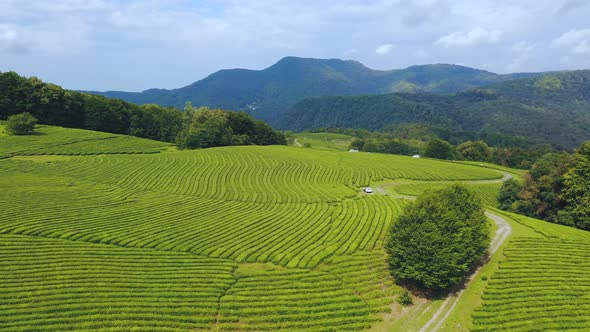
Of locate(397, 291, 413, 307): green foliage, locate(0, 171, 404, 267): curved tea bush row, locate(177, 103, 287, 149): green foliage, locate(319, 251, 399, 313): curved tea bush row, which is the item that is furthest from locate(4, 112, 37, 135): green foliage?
locate(397, 291, 413, 307): green foliage

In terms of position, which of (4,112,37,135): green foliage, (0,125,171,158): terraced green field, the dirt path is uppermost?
(4,112,37,135): green foliage

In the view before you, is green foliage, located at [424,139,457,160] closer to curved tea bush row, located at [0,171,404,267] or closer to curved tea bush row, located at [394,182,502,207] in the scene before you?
curved tea bush row, located at [394,182,502,207]

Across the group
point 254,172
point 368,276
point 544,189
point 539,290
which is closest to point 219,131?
point 254,172

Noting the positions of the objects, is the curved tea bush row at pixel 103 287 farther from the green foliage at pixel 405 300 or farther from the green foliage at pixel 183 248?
the green foliage at pixel 405 300

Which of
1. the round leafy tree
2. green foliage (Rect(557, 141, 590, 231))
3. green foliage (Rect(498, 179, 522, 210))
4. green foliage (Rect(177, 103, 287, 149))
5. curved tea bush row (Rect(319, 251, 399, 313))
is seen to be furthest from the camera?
green foliage (Rect(177, 103, 287, 149))

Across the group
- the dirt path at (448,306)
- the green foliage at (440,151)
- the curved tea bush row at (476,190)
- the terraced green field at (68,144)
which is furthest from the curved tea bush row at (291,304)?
the green foliage at (440,151)
